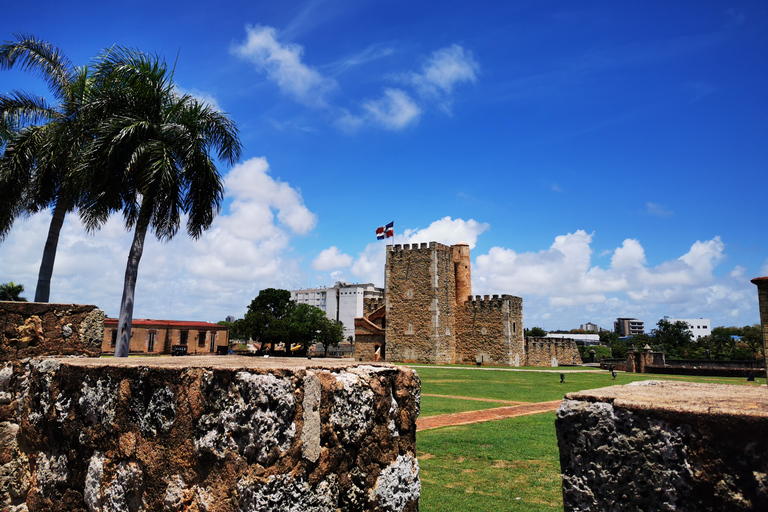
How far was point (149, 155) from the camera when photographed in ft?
38.7

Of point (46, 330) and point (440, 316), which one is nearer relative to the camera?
point (46, 330)

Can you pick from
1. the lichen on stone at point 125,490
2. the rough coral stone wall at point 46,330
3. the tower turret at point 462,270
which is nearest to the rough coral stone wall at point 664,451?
the lichen on stone at point 125,490

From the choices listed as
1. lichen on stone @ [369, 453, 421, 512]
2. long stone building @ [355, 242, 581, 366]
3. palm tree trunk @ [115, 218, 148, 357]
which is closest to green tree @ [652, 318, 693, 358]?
long stone building @ [355, 242, 581, 366]

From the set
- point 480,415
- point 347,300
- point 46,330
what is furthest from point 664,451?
point 347,300

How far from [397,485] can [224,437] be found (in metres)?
0.96

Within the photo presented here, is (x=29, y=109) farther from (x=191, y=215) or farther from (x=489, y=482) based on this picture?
(x=489, y=482)

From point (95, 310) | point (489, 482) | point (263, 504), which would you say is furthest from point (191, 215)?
point (263, 504)

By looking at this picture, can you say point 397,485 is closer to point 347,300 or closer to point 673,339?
point 673,339

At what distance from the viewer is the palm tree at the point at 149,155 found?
11539 mm

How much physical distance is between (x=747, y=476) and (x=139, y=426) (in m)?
2.59

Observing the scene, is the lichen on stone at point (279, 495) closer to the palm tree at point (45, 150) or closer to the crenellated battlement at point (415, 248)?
the palm tree at point (45, 150)

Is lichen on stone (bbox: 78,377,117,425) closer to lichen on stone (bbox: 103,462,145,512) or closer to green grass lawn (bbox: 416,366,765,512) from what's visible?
lichen on stone (bbox: 103,462,145,512)

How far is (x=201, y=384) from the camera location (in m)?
2.30

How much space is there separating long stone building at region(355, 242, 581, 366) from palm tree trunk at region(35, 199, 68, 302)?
1191 inches
